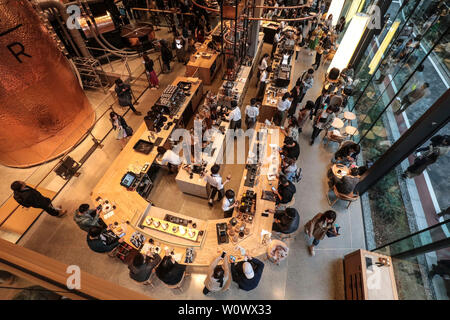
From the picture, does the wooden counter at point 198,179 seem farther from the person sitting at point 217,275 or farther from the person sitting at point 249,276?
the person sitting at point 249,276

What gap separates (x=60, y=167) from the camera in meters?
6.39

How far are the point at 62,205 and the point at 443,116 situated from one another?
33.4 ft

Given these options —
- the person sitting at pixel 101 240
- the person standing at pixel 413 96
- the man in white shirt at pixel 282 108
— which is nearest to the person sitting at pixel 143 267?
the person sitting at pixel 101 240

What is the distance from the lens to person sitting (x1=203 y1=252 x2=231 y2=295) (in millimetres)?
4406

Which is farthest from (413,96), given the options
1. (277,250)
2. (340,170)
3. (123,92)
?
(123,92)

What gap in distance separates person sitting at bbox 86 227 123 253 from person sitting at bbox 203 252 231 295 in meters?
2.31

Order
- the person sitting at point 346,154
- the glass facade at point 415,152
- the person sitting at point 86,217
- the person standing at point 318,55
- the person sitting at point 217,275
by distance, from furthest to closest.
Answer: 1. the person standing at point 318,55
2. the person sitting at point 346,154
3. the person sitting at point 86,217
4. the glass facade at point 415,152
5. the person sitting at point 217,275

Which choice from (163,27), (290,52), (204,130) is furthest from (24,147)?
(163,27)

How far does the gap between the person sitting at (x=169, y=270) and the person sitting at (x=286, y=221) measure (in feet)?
8.35

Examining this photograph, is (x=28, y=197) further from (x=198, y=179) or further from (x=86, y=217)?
(x=198, y=179)

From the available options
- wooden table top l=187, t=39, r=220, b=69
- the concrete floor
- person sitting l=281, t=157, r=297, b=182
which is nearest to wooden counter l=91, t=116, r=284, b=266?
person sitting l=281, t=157, r=297, b=182

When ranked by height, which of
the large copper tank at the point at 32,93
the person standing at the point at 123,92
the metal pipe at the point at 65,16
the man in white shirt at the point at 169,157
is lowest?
the man in white shirt at the point at 169,157

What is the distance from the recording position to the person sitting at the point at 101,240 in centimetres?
477

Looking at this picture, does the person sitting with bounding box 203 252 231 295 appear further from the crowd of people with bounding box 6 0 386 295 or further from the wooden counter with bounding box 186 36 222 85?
the wooden counter with bounding box 186 36 222 85
